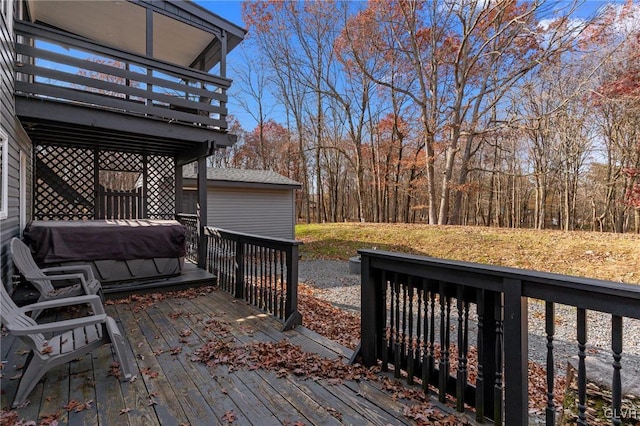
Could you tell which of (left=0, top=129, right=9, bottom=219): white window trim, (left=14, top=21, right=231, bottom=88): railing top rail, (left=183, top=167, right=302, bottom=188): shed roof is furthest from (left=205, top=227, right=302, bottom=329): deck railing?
(left=183, top=167, right=302, bottom=188): shed roof

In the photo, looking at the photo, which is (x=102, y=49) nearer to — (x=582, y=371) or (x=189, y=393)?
(x=189, y=393)

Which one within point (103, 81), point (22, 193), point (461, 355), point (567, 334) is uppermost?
point (103, 81)

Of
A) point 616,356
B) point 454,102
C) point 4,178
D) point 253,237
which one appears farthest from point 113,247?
point 454,102

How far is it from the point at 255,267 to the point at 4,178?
3077 millimetres

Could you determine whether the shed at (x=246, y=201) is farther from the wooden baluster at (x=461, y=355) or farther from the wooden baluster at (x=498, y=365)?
the wooden baluster at (x=498, y=365)

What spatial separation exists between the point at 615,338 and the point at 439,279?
36.0 inches

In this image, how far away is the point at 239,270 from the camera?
15.8 ft

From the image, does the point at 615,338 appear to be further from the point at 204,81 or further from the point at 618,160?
the point at 618,160

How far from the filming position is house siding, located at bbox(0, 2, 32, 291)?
3705mm

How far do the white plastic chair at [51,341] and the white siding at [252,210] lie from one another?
9.37m

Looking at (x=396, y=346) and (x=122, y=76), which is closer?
(x=396, y=346)

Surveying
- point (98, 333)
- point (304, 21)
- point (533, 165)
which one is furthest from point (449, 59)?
point (98, 333)

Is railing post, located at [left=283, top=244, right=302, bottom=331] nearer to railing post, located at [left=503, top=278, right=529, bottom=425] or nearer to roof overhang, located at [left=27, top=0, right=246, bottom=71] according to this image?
railing post, located at [left=503, top=278, right=529, bottom=425]

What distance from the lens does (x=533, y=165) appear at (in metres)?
20.3
